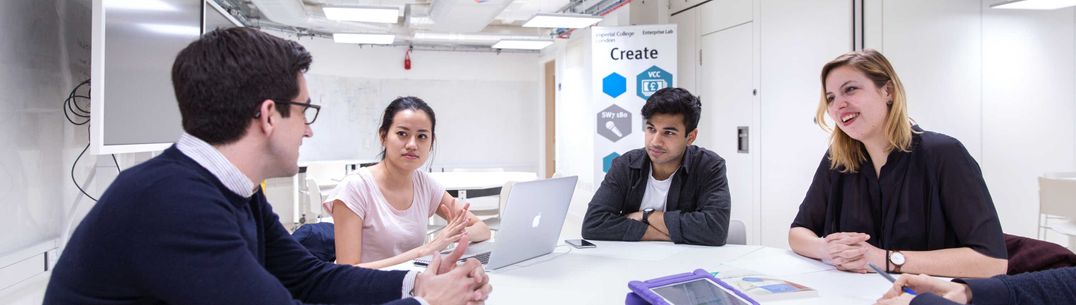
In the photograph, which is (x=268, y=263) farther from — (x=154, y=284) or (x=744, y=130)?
(x=744, y=130)

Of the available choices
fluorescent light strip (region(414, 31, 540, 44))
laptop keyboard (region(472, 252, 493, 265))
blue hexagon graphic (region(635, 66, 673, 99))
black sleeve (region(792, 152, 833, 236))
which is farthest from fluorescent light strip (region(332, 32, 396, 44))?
black sleeve (region(792, 152, 833, 236))

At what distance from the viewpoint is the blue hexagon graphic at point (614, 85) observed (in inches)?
222

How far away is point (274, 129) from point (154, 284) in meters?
0.34

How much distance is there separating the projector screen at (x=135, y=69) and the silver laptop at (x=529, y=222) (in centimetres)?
130

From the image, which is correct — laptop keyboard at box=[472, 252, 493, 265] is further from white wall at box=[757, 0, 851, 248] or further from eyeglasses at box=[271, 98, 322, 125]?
white wall at box=[757, 0, 851, 248]

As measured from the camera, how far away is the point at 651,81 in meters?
5.56

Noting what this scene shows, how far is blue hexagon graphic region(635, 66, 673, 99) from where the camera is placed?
553 cm

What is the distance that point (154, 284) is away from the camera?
3.17 ft

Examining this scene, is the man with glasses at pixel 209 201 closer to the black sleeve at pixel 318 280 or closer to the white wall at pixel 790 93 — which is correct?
the black sleeve at pixel 318 280

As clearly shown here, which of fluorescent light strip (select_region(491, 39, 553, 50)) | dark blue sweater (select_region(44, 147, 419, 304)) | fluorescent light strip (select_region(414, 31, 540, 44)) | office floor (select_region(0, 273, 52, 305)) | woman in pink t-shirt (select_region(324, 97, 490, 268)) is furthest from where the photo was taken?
fluorescent light strip (select_region(414, 31, 540, 44))

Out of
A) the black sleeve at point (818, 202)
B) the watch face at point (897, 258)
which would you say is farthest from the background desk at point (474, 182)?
the watch face at point (897, 258)

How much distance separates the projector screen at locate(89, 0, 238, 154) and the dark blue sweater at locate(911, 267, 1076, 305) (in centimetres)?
250

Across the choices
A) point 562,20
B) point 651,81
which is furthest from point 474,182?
point 562,20

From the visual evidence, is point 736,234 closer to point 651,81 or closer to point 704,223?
point 704,223
